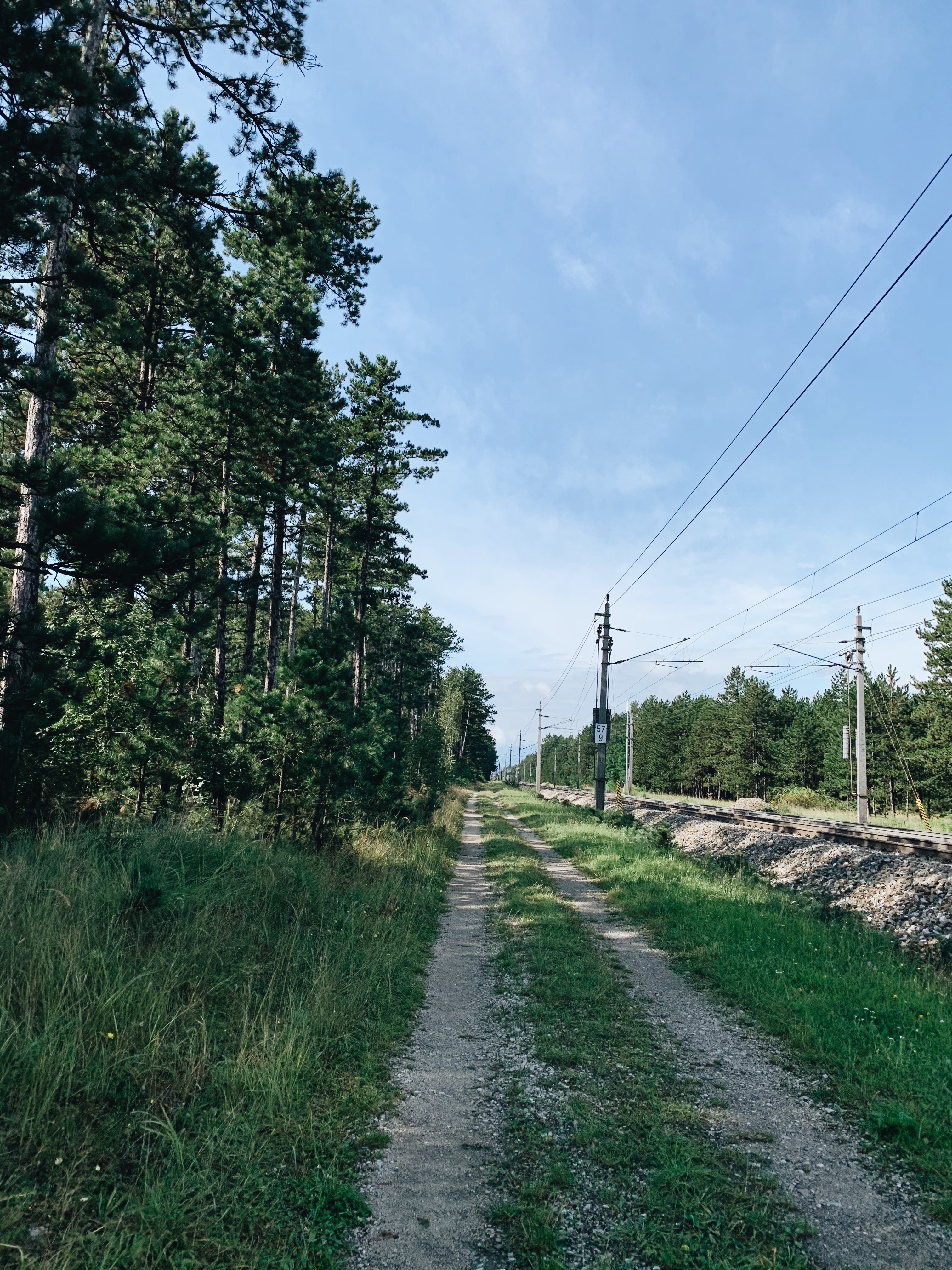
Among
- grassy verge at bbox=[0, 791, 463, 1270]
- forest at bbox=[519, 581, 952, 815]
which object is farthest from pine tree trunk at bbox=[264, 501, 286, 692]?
forest at bbox=[519, 581, 952, 815]

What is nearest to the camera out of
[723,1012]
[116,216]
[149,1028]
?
[149,1028]

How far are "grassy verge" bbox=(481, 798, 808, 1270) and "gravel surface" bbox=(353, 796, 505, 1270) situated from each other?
7.0 inches

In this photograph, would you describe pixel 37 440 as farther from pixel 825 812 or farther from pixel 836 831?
pixel 825 812

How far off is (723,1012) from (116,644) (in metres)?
9.79

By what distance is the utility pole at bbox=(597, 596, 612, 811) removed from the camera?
27344 mm

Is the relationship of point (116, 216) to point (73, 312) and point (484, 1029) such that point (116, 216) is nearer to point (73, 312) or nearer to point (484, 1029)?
point (73, 312)

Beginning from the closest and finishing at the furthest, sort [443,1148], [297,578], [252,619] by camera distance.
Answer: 1. [443,1148]
2. [252,619]
3. [297,578]

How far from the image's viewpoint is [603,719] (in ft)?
93.7

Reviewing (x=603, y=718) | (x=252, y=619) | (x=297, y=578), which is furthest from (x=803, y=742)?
(x=252, y=619)

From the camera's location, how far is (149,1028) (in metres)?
4.21

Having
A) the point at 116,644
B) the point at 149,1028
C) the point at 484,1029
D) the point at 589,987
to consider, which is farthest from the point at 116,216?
the point at 589,987

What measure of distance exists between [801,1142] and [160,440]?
14.7 meters

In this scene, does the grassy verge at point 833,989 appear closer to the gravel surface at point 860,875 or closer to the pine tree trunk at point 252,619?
the gravel surface at point 860,875

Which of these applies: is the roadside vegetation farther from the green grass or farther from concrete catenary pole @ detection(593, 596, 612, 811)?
concrete catenary pole @ detection(593, 596, 612, 811)
